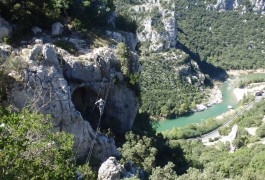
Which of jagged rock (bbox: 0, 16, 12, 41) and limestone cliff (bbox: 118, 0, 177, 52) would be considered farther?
limestone cliff (bbox: 118, 0, 177, 52)

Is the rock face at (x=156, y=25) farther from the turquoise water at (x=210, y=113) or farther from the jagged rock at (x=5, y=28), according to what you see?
the jagged rock at (x=5, y=28)

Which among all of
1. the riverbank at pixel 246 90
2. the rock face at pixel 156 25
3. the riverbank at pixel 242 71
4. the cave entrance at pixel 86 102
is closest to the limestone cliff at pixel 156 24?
the rock face at pixel 156 25

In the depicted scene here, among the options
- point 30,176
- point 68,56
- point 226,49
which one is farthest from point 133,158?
point 226,49

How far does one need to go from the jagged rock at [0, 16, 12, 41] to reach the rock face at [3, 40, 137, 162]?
102 inches

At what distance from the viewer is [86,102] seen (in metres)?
33.7

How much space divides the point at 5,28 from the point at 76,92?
27.3 feet

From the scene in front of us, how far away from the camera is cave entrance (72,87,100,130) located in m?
33.0

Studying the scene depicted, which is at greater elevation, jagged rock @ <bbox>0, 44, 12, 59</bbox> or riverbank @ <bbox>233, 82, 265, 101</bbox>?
jagged rock @ <bbox>0, 44, 12, 59</bbox>

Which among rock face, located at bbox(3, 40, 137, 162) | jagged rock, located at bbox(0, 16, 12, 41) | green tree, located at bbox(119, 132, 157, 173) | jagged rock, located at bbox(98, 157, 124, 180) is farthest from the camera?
green tree, located at bbox(119, 132, 157, 173)

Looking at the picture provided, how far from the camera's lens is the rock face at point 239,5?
188750mm

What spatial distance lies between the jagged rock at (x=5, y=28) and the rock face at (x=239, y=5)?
17018 cm

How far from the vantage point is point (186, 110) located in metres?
106

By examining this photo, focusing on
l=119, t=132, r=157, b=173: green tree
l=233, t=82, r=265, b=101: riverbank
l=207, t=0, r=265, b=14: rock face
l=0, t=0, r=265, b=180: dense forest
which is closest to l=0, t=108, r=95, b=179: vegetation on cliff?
l=0, t=0, r=265, b=180: dense forest

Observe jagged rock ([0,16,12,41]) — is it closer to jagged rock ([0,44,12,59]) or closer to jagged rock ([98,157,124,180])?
jagged rock ([0,44,12,59])
